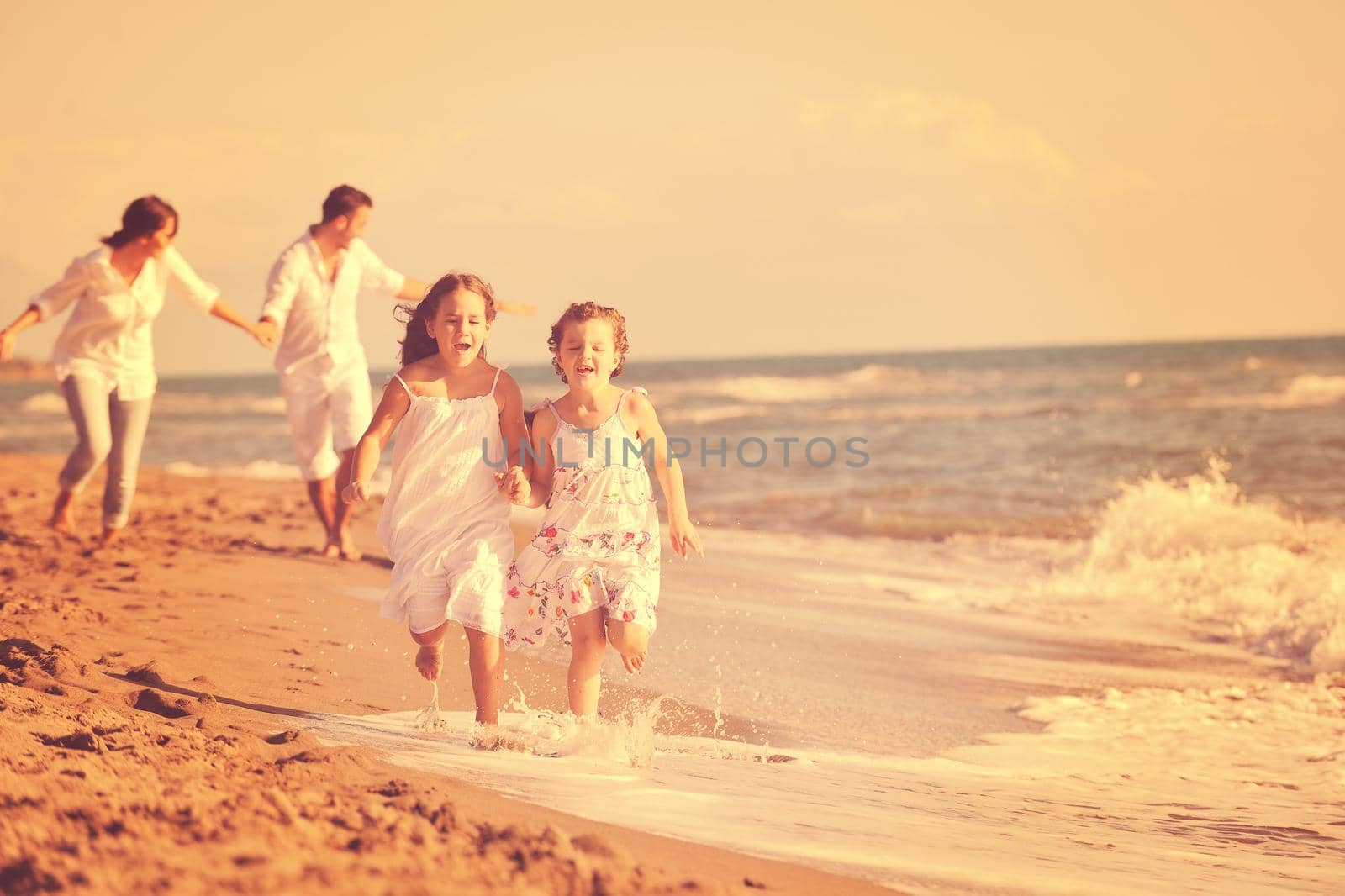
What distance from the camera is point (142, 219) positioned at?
648cm

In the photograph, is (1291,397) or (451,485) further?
(1291,397)

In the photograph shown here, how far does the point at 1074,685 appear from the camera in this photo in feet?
18.4

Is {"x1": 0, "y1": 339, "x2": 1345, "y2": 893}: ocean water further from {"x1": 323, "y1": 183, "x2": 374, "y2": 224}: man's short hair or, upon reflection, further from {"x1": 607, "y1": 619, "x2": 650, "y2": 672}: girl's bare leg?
{"x1": 323, "y1": 183, "x2": 374, "y2": 224}: man's short hair

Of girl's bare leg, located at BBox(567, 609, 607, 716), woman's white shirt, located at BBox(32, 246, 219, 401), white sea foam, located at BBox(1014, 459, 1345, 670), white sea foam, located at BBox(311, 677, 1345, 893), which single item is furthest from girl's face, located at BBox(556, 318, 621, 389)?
white sea foam, located at BBox(1014, 459, 1345, 670)

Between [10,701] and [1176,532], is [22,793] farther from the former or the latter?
[1176,532]

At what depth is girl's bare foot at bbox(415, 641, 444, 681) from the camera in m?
3.90

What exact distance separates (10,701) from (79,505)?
7679 mm

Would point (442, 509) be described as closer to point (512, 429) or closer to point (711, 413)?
point (512, 429)

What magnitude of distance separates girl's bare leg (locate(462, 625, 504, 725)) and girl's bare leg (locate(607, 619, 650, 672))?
14.2 inches

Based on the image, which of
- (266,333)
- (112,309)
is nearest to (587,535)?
(266,333)

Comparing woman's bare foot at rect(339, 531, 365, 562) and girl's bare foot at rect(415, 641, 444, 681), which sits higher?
woman's bare foot at rect(339, 531, 365, 562)

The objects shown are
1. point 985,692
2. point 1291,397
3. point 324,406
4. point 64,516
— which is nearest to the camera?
point 985,692

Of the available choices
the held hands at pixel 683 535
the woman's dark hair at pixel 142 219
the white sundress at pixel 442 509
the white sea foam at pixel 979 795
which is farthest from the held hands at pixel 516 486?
the woman's dark hair at pixel 142 219

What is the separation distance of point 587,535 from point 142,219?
3871 mm
